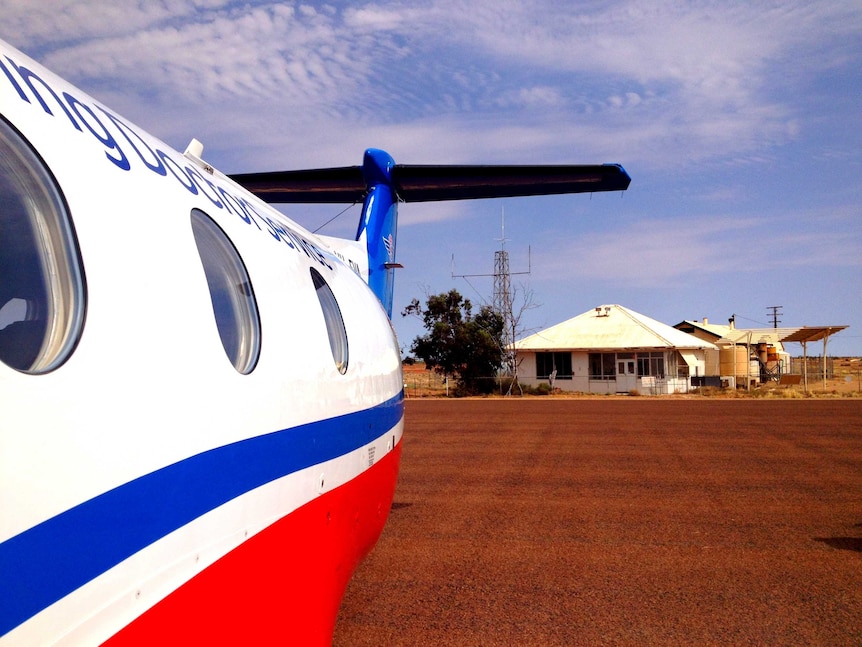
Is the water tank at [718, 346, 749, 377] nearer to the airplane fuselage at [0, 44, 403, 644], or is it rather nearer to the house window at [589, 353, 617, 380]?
the house window at [589, 353, 617, 380]

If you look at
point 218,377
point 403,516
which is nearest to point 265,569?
point 218,377

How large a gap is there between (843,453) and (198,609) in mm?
14895

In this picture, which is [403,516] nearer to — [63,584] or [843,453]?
[63,584]

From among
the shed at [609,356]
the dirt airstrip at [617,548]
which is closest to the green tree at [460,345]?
the shed at [609,356]

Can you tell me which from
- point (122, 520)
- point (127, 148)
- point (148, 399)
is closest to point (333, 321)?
point (127, 148)

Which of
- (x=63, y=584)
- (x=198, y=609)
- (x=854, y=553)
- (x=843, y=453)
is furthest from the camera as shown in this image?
(x=843, y=453)

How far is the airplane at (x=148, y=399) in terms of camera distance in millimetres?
1654

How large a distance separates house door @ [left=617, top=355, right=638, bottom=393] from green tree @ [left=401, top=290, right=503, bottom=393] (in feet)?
21.0

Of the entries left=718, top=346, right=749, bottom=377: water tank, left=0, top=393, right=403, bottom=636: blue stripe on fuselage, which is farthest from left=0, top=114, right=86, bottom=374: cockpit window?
left=718, top=346, right=749, bottom=377: water tank

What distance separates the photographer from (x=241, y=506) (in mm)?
2631

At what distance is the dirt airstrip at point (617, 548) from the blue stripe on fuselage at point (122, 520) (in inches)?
122

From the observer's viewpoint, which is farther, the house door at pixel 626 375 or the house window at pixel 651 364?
the house window at pixel 651 364

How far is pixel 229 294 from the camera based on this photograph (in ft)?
9.57

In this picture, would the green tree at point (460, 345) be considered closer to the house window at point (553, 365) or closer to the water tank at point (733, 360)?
the house window at point (553, 365)
